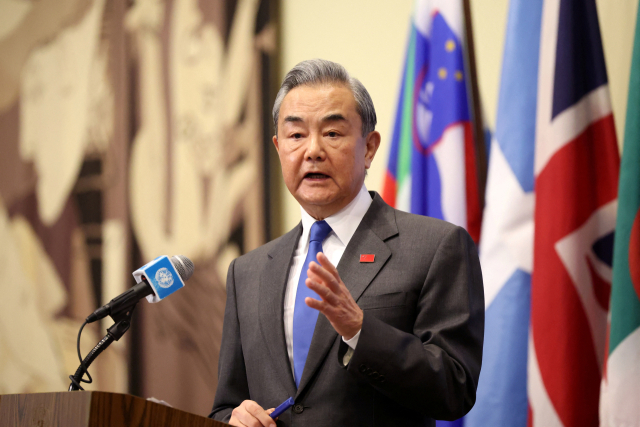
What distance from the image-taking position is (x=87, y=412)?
1.07 m

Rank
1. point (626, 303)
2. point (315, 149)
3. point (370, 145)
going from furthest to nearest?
point (626, 303) → point (370, 145) → point (315, 149)

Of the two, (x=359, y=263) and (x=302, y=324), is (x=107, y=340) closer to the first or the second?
(x=302, y=324)

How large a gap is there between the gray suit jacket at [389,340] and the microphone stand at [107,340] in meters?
0.42

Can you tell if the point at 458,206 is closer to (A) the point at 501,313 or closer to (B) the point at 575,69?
(A) the point at 501,313

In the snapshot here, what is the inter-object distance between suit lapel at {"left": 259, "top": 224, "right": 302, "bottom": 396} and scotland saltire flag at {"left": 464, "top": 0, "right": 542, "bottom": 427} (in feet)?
3.20

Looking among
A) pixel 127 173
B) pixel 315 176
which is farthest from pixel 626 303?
pixel 127 173

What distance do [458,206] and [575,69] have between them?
0.71 meters

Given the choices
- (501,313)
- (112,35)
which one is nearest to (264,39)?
(112,35)

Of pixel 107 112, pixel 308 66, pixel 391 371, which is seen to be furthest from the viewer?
pixel 107 112

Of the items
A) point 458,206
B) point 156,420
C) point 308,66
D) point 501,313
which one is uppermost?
point 308,66

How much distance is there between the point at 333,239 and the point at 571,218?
3.41 feet

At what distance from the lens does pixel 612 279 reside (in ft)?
7.06

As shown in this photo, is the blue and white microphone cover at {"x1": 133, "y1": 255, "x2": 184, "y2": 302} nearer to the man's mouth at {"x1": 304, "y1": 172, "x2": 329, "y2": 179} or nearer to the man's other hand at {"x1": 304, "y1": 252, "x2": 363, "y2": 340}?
the man's other hand at {"x1": 304, "y1": 252, "x2": 363, "y2": 340}

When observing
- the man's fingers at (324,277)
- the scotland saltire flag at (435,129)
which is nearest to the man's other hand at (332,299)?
the man's fingers at (324,277)
